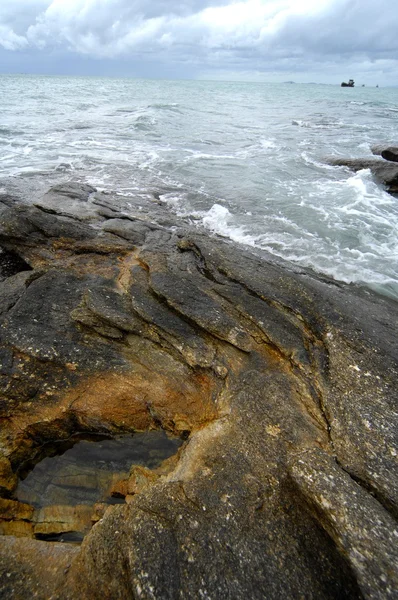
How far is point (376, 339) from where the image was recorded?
672 cm

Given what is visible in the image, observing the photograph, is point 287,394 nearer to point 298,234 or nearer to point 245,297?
point 245,297

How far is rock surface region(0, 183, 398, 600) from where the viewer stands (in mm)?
3799

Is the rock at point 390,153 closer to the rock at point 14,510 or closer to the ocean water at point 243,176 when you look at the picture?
the ocean water at point 243,176

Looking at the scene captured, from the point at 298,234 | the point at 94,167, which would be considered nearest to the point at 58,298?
the point at 298,234

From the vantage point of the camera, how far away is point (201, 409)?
6.17 m

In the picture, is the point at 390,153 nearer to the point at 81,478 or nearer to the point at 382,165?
the point at 382,165

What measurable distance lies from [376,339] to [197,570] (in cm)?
500

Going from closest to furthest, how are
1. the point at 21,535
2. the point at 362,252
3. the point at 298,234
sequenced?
the point at 21,535, the point at 362,252, the point at 298,234

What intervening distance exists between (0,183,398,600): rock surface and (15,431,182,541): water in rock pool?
150 millimetres

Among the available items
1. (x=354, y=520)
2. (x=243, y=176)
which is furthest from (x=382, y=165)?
(x=354, y=520)

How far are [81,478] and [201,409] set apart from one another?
2.22m

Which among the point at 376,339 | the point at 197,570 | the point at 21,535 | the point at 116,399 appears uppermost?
the point at 376,339

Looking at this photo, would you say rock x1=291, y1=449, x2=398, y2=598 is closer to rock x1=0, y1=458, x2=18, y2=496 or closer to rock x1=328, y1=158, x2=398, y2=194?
rock x1=0, y1=458, x2=18, y2=496

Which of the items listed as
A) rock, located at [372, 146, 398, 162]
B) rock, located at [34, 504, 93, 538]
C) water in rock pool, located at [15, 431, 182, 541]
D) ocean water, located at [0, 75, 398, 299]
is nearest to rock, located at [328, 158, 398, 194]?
ocean water, located at [0, 75, 398, 299]
